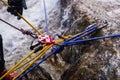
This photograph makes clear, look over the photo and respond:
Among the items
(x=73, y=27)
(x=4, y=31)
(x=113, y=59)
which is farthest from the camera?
(x=4, y=31)

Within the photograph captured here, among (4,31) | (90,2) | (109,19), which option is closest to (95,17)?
(109,19)

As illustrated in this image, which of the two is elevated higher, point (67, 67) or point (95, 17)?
point (95, 17)

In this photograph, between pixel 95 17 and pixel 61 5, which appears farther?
pixel 61 5

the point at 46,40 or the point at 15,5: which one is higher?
the point at 15,5

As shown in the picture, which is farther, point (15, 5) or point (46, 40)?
point (15, 5)

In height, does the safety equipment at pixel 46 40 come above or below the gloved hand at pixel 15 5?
below

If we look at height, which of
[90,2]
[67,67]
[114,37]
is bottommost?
[67,67]

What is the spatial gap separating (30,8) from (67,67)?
391 cm

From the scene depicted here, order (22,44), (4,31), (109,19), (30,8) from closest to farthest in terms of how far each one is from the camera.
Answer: (109,19) → (22,44) → (4,31) → (30,8)

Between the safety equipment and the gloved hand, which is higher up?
the gloved hand

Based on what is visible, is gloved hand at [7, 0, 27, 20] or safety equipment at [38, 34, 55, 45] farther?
gloved hand at [7, 0, 27, 20]

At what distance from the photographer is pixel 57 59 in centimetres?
509

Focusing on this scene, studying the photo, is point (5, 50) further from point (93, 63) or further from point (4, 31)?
point (93, 63)

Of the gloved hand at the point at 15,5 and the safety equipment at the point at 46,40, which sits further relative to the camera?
the gloved hand at the point at 15,5
